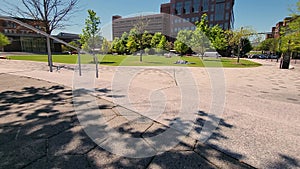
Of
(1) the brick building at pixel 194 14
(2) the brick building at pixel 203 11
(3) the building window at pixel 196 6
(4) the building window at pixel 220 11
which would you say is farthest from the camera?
(3) the building window at pixel 196 6

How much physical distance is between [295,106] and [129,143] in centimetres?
523

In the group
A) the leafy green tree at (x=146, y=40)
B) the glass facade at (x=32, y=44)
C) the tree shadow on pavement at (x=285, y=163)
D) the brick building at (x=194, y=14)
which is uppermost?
the brick building at (x=194, y=14)

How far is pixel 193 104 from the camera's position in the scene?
4.71m

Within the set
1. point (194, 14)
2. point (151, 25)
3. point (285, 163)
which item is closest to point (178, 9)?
point (194, 14)

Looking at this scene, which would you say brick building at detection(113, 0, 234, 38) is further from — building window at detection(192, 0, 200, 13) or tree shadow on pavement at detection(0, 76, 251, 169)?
tree shadow on pavement at detection(0, 76, 251, 169)

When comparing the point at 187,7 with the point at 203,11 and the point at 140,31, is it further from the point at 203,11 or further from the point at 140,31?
the point at 140,31

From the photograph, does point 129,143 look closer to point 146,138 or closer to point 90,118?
point 146,138

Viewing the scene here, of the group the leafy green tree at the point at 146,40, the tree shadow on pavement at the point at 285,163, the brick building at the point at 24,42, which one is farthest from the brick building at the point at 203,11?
the tree shadow on pavement at the point at 285,163


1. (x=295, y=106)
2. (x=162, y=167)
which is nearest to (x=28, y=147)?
(x=162, y=167)

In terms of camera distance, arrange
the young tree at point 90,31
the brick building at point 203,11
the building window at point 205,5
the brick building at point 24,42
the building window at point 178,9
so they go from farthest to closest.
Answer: the building window at point 178,9, the building window at point 205,5, the brick building at point 203,11, the brick building at point 24,42, the young tree at point 90,31

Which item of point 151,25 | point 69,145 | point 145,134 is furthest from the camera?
point 151,25

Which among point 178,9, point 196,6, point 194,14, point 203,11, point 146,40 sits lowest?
point 146,40

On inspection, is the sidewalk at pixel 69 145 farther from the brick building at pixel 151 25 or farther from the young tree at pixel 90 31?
the brick building at pixel 151 25

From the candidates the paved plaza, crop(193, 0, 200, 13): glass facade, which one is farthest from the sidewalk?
crop(193, 0, 200, 13): glass facade
